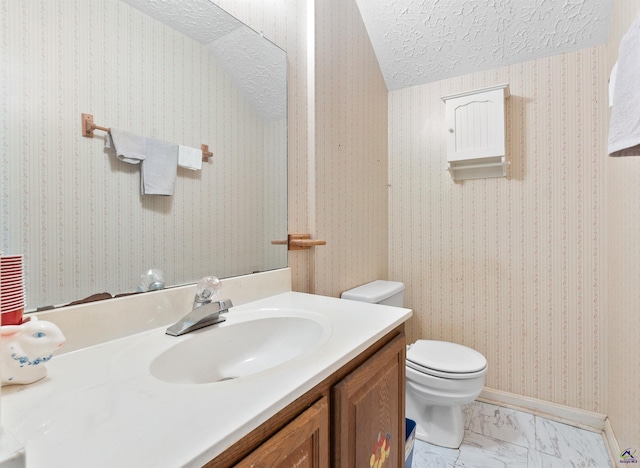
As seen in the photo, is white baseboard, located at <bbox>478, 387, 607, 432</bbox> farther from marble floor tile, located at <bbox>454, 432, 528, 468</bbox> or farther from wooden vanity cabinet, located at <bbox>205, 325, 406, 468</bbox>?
wooden vanity cabinet, located at <bbox>205, 325, 406, 468</bbox>

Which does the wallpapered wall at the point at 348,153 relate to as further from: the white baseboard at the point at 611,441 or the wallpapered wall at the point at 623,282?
the white baseboard at the point at 611,441

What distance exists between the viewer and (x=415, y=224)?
220cm

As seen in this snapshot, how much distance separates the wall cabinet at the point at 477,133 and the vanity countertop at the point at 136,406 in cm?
158

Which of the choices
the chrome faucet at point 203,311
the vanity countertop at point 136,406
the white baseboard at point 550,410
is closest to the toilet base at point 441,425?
the white baseboard at point 550,410

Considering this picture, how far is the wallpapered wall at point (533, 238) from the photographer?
5.49 ft

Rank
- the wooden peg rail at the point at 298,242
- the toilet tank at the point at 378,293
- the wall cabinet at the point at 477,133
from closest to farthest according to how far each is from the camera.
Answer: the wooden peg rail at the point at 298,242, the toilet tank at the point at 378,293, the wall cabinet at the point at 477,133

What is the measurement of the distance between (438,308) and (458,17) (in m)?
1.76

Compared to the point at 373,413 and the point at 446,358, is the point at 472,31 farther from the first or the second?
the point at 373,413

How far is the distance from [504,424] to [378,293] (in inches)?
39.8

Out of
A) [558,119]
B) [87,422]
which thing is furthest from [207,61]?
[558,119]

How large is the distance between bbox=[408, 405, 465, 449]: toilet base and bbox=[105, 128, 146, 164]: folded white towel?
1.76 metres

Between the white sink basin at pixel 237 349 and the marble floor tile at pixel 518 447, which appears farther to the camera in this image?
the marble floor tile at pixel 518 447

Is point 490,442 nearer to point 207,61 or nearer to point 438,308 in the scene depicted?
point 438,308

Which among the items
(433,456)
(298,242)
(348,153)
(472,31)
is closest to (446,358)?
(433,456)
